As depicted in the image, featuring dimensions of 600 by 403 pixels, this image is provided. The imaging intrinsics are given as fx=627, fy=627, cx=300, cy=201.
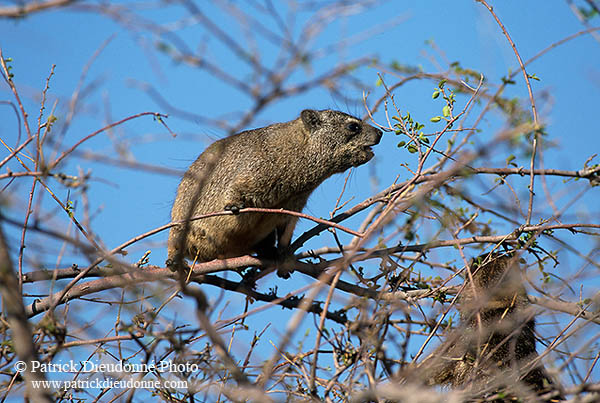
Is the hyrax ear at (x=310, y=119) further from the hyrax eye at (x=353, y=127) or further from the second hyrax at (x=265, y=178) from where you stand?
the hyrax eye at (x=353, y=127)

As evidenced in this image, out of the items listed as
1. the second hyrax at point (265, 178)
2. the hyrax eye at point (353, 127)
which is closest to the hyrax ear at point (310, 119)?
the second hyrax at point (265, 178)

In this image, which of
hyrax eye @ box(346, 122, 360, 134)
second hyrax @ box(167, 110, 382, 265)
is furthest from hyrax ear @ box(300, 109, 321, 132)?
hyrax eye @ box(346, 122, 360, 134)

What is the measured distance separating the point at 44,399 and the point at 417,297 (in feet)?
10.2

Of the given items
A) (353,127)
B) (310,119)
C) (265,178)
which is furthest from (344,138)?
(265,178)

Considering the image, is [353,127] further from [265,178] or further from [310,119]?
[265,178]

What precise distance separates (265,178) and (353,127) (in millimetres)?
1113

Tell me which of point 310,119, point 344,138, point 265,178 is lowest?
point 265,178

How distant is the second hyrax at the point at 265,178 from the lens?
621cm

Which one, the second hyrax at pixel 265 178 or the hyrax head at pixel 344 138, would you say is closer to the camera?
the second hyrax at pixel 265 178

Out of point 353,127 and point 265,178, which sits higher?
point 353,127

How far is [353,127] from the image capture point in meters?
6.66

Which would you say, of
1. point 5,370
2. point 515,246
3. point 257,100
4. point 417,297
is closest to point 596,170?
point 515,246

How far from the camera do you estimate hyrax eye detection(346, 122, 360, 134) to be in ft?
21.8

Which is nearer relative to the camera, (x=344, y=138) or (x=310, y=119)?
(x=344, y=138)
